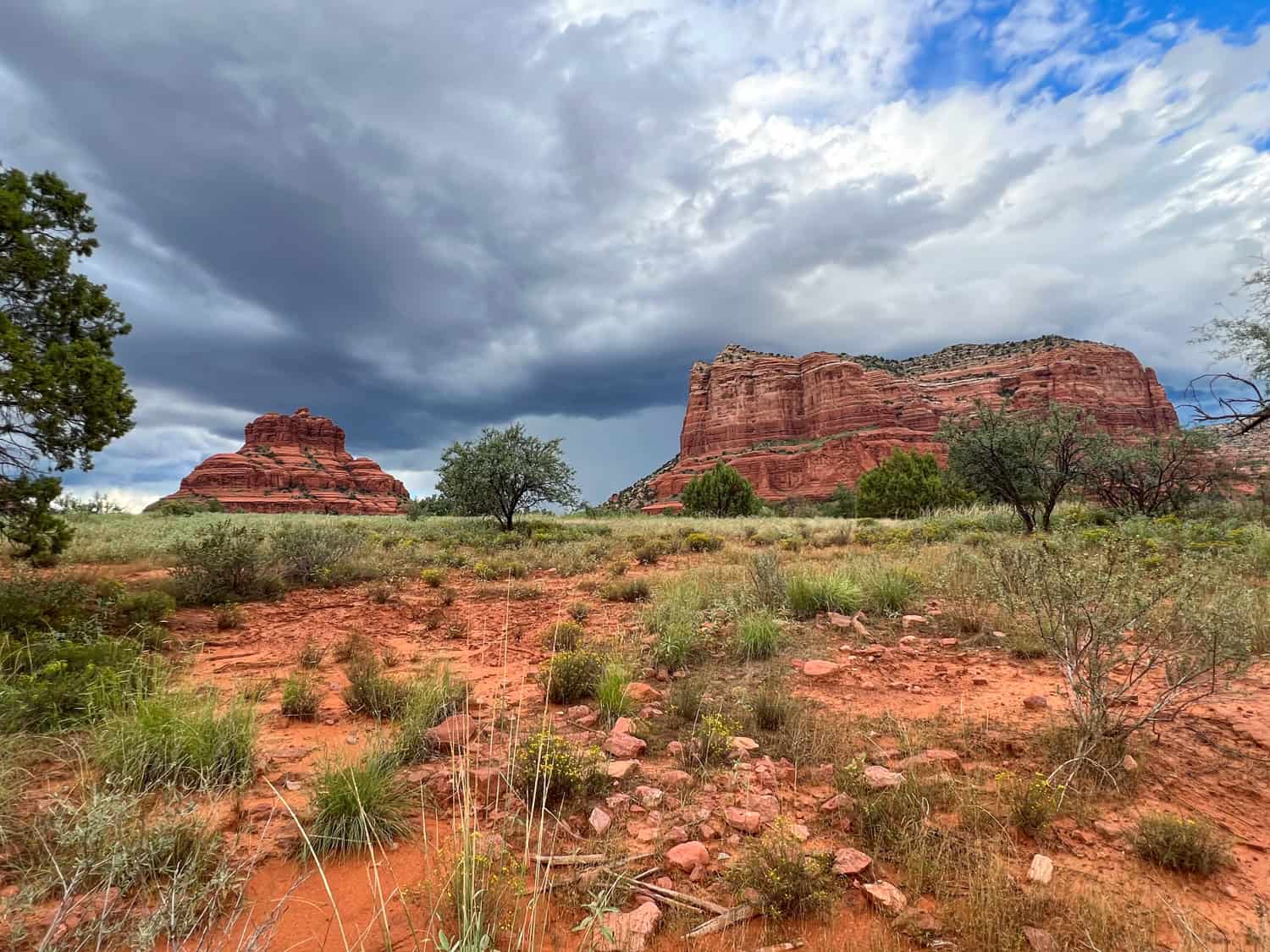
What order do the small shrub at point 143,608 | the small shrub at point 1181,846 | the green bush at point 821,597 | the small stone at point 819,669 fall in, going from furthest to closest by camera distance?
the green bush at point 821,597, the small shrub at point 143,608, the small stone at point 819,669, the small shrub at point 1181,846

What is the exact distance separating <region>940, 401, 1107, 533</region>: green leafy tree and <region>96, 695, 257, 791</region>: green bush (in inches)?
756

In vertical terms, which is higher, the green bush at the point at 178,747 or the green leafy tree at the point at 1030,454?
the green leafy tree at the point at 1030,454

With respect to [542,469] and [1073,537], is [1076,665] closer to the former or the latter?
[1073,537]

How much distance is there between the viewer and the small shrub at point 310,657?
5492 mm

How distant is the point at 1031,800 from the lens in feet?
9.16

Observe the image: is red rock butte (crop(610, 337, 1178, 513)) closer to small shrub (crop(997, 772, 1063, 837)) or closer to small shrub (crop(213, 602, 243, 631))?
small shrub (crop(213, 602, 243, 631))

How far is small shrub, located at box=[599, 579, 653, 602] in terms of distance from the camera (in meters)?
8.94

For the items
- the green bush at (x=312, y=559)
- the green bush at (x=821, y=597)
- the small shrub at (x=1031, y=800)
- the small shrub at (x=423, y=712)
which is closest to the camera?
the small shrub at (x=1031, y=800)

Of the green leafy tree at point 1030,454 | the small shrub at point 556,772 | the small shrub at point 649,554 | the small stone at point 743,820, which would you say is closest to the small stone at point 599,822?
the small shrub at point 556,772

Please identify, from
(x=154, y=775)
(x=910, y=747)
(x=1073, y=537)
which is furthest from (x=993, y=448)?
(x=154, y=775)

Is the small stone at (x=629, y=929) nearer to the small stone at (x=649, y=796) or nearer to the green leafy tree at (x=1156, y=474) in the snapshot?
the small stone at (x=649, y=796)

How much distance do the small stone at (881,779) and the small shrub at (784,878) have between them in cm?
78

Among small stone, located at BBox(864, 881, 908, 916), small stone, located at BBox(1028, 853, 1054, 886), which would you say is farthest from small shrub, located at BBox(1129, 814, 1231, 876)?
small stone, located at BBox(864, 881, 908, 916)

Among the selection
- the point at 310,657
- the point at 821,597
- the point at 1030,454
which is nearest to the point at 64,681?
the point at 310,657
